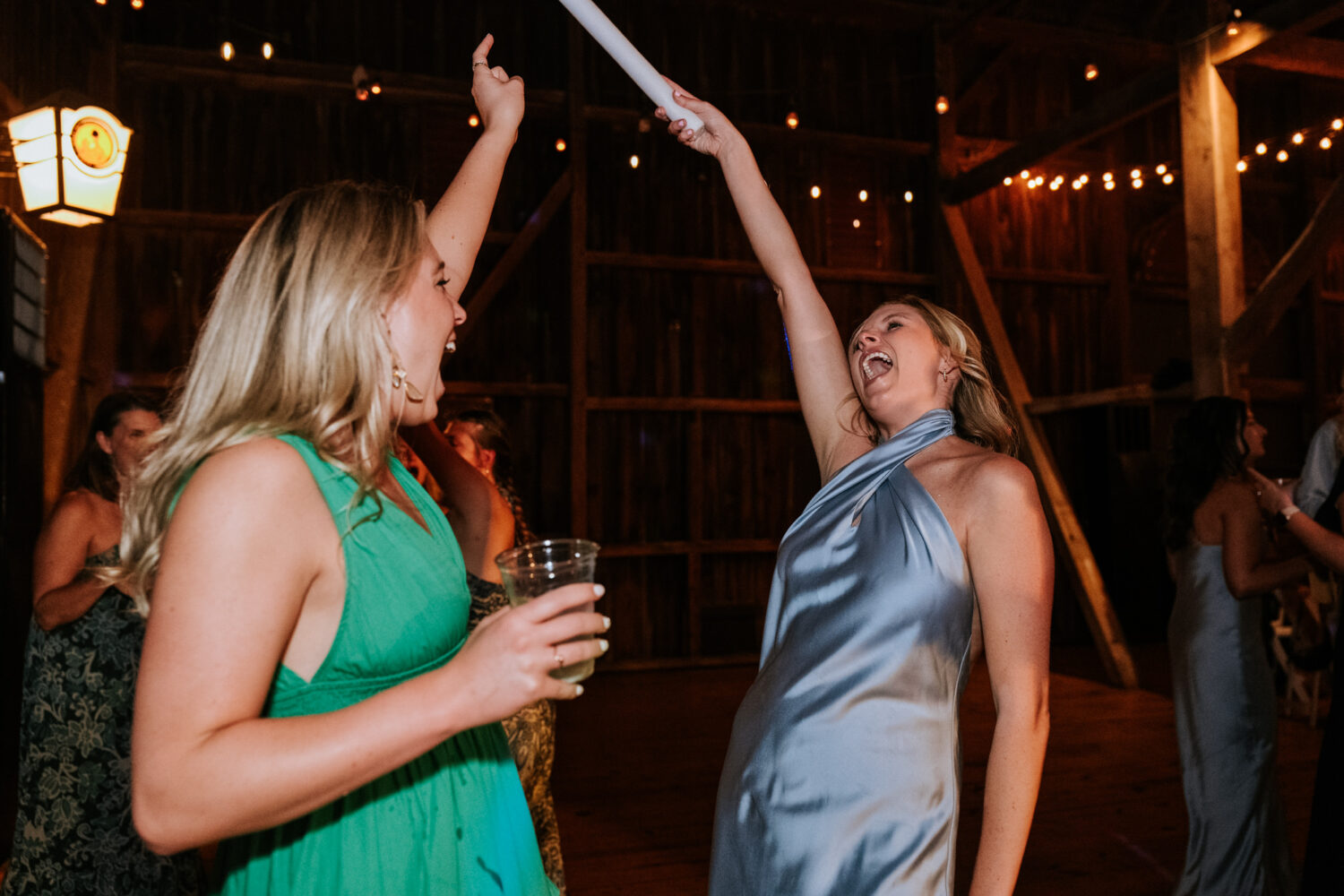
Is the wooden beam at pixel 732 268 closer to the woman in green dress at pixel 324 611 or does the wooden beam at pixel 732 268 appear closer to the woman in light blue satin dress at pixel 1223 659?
the woman in light blue satin dress at pixel 1223 659

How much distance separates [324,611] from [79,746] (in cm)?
203

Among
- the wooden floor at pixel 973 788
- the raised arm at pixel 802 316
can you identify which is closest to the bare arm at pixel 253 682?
the raised arm at pixel 802 316

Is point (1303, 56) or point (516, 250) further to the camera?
point (516, 250)

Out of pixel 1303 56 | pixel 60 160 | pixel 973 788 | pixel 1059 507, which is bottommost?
pixel 973 788

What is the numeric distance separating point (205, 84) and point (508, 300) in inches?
100

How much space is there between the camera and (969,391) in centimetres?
192

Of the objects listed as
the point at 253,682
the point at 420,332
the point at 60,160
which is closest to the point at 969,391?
the point at 420,332

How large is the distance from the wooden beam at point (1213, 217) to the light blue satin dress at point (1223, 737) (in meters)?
2.57

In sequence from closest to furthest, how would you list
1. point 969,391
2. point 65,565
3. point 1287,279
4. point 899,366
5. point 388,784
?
point 388,784, point 899,366, point 969,391, point 65,565, point 1287,279

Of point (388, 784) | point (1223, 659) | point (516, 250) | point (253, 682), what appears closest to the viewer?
point (253, 682)

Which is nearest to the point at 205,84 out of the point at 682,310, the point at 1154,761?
the point at 682,310

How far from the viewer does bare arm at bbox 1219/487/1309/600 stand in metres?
3.26

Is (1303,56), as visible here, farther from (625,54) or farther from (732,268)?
(625,54)

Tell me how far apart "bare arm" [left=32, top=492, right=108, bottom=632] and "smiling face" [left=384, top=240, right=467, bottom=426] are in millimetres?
1844
